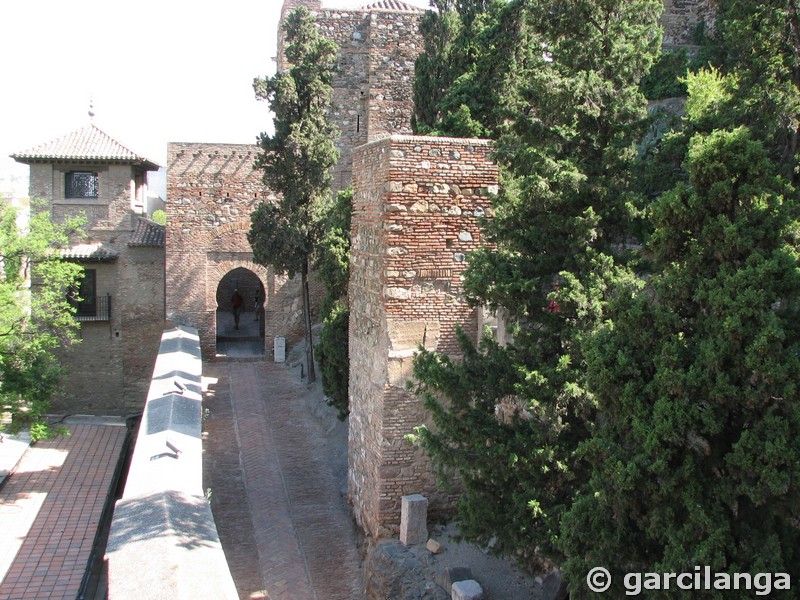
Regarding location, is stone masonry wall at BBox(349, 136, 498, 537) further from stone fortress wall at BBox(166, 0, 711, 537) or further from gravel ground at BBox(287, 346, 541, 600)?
gravel ground at BBox(287, 346, 541, 600)

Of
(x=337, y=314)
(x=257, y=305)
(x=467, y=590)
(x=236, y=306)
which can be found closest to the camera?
(x=467, y=590)

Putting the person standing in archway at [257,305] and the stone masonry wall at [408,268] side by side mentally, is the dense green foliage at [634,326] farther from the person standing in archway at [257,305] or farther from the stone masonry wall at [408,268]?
the person standing in archway at [257,305]

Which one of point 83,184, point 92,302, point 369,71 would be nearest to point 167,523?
point 92,302

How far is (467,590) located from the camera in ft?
25.4

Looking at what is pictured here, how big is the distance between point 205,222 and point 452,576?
45.1 ft

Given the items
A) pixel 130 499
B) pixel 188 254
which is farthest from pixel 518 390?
pixel 188 254

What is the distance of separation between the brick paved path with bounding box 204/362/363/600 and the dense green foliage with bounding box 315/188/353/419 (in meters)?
1.17

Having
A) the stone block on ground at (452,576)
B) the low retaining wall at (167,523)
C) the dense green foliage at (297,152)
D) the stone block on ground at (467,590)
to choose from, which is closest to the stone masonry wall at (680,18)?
the dense green foliage at (297,152)

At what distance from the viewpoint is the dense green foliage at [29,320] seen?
47.4 ft

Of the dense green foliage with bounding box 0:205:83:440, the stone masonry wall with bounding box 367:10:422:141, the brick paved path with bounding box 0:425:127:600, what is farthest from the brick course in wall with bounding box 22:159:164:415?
the stone masonry wall with bounding box 367:10:422:141

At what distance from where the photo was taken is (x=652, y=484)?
5.39 m

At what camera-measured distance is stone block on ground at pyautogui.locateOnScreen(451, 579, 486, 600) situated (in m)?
7.67

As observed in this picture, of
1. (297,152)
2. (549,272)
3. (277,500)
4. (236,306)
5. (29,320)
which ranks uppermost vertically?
(297,152)

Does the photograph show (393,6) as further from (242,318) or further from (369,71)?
(242,318)
